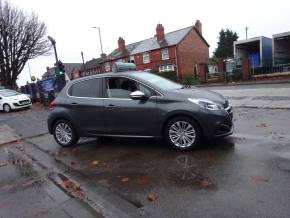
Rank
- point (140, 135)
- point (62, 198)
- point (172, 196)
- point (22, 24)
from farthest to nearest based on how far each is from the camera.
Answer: point (22, 24), point (140, 135), point (62, 198), point (172, 196)

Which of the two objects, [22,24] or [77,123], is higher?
[22,24]

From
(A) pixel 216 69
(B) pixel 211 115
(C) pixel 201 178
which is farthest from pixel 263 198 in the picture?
(A) pixel 216 69

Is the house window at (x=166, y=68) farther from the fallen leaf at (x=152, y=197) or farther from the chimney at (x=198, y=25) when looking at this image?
the fallen leaf at (x=152, y=197)

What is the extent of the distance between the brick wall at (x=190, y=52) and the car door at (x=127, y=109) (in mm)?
42036

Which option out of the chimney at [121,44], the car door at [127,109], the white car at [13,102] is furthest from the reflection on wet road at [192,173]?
the chimney at [121,44]

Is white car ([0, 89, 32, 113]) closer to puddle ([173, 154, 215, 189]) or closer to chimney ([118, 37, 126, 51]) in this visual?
puddle ([173, 154, 215, 189])

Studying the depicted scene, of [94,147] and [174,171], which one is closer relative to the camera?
[174,171]

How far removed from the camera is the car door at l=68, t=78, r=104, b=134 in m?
7.51

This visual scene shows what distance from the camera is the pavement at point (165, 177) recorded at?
13.9 ft

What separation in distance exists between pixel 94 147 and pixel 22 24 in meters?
31.4

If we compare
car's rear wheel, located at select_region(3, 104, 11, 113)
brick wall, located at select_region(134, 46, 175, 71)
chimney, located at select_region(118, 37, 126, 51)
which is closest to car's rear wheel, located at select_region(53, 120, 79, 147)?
car's rear wheel, located at select_region(3, 104, 11, 113)

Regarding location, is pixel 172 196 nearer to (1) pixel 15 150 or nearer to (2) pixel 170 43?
(1) pixel 15 150

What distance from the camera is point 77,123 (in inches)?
310

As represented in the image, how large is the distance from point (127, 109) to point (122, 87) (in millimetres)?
555
